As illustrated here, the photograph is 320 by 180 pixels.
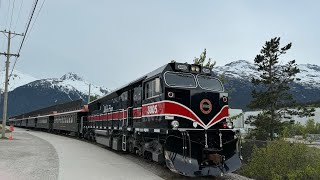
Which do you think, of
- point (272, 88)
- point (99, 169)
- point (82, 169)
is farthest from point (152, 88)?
point (272, 88)

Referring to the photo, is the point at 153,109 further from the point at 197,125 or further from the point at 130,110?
the point at 130,110

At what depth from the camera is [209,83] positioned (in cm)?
1312

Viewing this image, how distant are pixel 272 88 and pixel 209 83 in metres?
23.8

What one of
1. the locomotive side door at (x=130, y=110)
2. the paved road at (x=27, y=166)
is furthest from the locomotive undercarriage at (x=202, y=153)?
the locomotive side door at (x=130, y=110)

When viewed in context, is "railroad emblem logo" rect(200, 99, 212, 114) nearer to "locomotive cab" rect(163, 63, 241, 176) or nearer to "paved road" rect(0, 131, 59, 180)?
"locomotive cab" rect(163, 63, 241, 176)

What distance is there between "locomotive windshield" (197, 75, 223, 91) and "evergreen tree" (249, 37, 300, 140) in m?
20.0

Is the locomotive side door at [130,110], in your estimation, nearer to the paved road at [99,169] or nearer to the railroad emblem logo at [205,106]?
the paved road at [99,169]

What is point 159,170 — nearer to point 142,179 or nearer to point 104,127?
point 142,179

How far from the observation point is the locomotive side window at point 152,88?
1256 centimetres

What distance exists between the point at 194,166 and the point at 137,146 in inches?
182

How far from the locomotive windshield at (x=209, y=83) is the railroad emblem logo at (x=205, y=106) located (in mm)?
574

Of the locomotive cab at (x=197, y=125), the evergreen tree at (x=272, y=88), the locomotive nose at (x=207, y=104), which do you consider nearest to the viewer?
the locomotive cab at (x=197, y=125)

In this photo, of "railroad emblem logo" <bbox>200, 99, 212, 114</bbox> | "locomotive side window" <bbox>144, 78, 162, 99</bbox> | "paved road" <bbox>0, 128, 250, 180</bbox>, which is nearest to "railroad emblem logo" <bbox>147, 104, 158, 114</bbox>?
"locomotive side window" <bbox>144, 78, 162, 99</bbox>

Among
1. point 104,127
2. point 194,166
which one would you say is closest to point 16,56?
point 104,127
